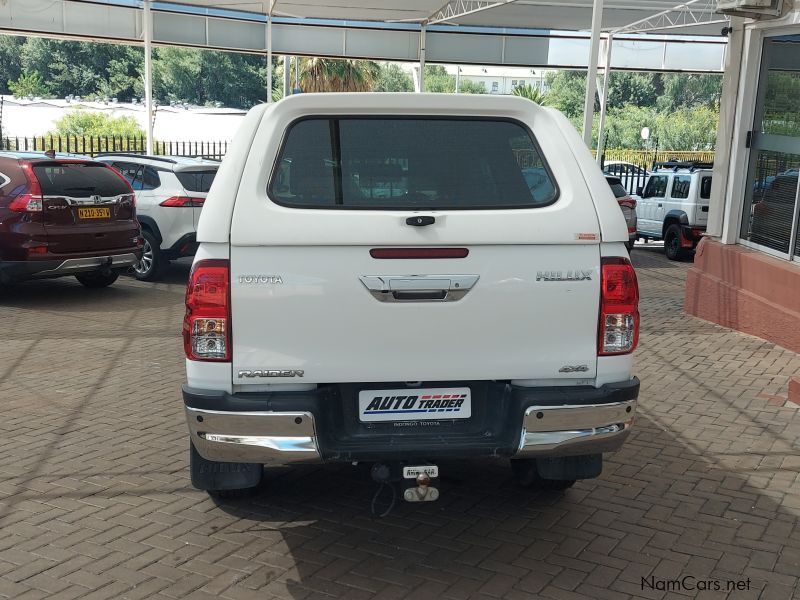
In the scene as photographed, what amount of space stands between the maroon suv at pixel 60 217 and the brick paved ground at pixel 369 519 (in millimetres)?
3161

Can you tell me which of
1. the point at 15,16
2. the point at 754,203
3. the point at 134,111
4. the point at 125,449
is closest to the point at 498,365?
the point at 125,449

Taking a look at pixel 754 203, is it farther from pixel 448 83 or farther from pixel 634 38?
pixel 448 83

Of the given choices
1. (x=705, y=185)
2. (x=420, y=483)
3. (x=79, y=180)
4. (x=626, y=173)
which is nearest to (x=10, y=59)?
(x=626, y=173)

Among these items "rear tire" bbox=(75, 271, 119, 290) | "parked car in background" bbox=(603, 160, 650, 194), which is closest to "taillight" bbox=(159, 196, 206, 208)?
"rear tire" bbox=(75, 271, 119, 290)

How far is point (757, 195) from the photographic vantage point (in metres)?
9.95

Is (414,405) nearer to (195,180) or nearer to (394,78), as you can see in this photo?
(195,180)

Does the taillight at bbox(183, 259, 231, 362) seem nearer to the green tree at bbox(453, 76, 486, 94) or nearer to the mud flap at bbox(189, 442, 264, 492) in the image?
the mud flap at bbox(189, 442, 264, 492)

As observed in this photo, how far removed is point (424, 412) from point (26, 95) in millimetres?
79967

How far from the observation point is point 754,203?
10039 mm

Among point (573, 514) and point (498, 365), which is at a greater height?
point (498, 365)

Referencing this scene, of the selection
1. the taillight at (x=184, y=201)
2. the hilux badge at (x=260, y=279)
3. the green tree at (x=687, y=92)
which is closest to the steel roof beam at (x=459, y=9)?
the taillight at (x=184, y=201)

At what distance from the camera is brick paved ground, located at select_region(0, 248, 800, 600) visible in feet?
13.0

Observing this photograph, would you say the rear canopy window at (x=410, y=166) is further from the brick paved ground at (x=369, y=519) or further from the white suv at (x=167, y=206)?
the white suv at (x=167, y=206)

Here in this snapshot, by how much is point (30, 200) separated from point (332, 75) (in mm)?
25671
